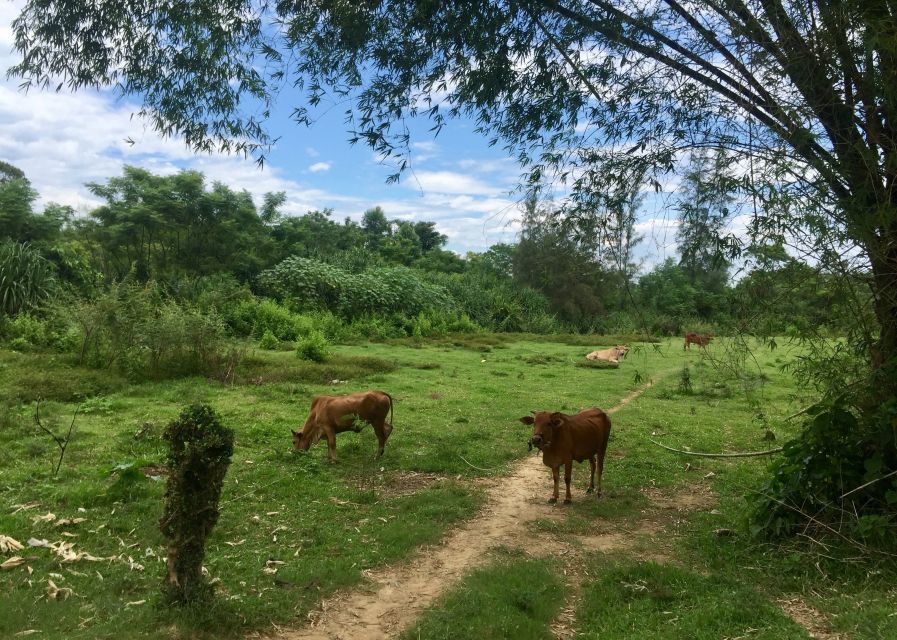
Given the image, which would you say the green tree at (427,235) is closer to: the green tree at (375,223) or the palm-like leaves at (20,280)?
the green tree at (375,223)

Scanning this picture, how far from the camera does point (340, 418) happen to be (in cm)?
891

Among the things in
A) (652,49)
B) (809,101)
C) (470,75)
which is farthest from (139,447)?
(809,101)

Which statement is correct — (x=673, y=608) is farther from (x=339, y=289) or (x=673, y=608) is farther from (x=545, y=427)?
(x=339, y=289)

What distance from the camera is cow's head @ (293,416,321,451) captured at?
9.05 meters

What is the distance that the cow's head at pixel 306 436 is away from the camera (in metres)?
9.05

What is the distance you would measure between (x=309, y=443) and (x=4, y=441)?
4459 mm

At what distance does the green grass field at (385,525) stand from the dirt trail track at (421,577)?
6.0 inches

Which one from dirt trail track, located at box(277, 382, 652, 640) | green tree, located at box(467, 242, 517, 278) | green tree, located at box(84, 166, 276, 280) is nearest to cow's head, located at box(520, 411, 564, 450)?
dirt trail track, located at box(277, 382, 652, 640)

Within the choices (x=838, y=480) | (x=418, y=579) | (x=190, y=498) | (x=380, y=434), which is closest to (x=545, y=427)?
(x=418, y=579)

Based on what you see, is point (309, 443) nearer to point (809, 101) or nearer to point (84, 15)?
point (84, 15)

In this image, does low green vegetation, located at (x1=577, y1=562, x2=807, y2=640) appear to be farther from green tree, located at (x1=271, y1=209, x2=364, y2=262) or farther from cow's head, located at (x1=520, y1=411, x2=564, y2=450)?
green tree, located at (x1=271, y1=209, x2=364, y2=262)

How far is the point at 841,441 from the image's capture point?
5.82 m

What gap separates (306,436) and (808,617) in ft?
21.6

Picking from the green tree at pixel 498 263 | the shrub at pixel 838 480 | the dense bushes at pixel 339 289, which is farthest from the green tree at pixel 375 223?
the shrub at pixel 838 480
